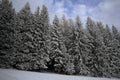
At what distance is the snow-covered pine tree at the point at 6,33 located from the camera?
2080 centimetres

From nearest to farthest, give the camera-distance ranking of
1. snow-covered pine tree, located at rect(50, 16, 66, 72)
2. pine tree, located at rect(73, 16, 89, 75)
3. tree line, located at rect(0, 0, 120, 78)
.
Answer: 1. tree line, located at rect(0, 0, 120, 78)
2. snow-covered pine tree, located at rect(50, 16, 66, 72)
3. pine tree, located at rect(73, 16, 89, 75)

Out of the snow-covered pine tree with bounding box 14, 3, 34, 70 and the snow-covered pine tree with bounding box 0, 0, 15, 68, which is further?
the snow-covered pine tree with bounding box 14, 3, 34, 70

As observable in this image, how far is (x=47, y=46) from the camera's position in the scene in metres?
26.2

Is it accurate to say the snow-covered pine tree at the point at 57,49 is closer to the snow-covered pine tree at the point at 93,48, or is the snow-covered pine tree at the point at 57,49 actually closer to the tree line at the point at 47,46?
the tree line at the point at 47,46

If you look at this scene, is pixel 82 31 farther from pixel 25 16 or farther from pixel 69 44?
pixel 25 16

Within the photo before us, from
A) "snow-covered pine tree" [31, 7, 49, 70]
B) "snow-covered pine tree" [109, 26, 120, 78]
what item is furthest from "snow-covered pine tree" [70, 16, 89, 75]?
"snow-covered pine tree" [109, 26, 120, 78]

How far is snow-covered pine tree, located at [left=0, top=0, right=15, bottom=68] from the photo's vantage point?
68.2 feet

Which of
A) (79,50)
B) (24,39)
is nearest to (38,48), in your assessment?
(24,39)

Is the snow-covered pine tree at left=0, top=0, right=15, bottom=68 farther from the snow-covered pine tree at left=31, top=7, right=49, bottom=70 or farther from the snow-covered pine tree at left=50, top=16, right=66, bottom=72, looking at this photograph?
the snow-covered pine tree at left=50, top=16, right=66, bottom=72

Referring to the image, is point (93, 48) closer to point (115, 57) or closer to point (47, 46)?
point (115, 57)

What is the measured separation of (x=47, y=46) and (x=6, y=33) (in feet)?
28.6

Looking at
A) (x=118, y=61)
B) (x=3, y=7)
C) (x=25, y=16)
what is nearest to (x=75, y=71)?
(x=118, y=61)

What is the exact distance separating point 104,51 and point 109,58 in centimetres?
368

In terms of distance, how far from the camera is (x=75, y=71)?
1091 inches
